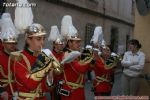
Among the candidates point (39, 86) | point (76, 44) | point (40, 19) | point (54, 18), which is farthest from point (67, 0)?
point (39, 86)

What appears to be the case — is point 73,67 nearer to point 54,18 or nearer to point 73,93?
point 73,93

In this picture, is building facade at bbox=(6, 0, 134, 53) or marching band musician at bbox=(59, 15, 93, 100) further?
building facade at bbox=(6, 0, 134, 53)

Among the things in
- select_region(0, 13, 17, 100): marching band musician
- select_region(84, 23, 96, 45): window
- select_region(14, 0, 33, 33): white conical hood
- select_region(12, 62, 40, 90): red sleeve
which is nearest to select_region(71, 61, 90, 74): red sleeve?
select_region(0, 13, 17, 100): marching band musician

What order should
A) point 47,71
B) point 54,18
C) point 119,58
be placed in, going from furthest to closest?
point 54,18 < point 119,58 < point 47,71

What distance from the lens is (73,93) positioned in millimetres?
7457

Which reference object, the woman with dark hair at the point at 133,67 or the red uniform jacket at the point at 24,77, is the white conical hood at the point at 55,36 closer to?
the woman with dark hair at the point at 133,67

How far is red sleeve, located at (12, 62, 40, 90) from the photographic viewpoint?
18.1 ft

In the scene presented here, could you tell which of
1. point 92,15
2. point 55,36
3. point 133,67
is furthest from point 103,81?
point 92,15

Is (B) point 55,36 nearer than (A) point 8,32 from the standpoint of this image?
No

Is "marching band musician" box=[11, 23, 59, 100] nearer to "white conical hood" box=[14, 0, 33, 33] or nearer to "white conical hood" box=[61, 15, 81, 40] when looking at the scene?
"white conical hood" box=[14, 0, 33, 33]

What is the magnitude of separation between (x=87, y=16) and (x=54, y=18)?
4632 millimetres

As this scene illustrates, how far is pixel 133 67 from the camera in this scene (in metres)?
8.62

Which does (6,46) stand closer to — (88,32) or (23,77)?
(23,77)

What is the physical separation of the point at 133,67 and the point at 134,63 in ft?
0.26
